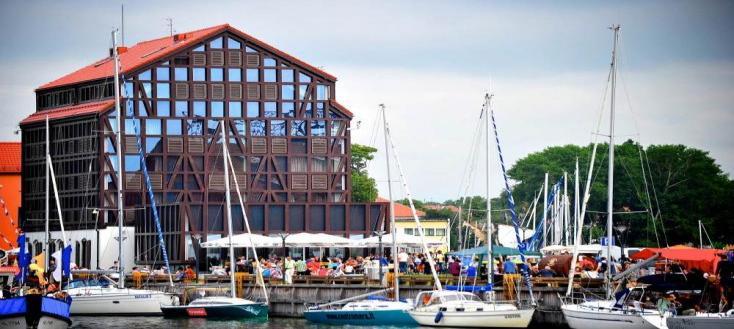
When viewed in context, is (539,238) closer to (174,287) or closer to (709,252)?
(174,287)

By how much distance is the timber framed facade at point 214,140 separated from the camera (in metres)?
129

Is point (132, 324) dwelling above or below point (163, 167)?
below

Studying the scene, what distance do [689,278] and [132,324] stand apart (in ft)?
92.6

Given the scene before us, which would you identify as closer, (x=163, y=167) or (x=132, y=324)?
(x=132, y=324)

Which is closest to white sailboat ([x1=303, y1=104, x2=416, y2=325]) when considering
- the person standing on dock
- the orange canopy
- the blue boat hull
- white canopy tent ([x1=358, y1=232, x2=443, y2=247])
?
the blue boat hull

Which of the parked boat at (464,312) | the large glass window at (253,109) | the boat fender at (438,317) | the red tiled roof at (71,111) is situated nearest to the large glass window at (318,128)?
the large glass window at (253,109)

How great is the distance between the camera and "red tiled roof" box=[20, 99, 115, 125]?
12875 cm

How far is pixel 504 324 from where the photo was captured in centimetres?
7012

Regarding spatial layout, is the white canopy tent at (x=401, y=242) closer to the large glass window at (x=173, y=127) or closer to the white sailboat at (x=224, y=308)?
the white sailboat at (x=224, y=308)

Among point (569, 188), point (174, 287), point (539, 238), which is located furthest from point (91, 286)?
point (569, 188)

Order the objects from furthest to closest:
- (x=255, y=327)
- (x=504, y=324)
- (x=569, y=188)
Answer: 1. (x=569, y=188)
2. (x=255, y=327)
3. (x=504, y=324)

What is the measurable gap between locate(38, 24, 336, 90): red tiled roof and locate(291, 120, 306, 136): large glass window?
4328 mm

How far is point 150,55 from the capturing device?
13338 cm

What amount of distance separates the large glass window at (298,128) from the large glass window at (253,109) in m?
3.06
